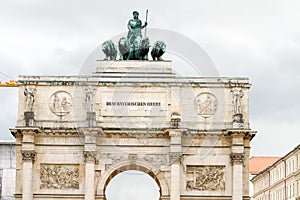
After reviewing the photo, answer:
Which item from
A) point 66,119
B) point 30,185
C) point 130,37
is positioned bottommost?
point 30,185

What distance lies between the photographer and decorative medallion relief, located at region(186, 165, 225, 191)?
140 feet

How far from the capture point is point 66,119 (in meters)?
43.0

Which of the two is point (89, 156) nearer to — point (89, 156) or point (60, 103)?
point (89, 156)

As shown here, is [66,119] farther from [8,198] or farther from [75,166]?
[8,198]

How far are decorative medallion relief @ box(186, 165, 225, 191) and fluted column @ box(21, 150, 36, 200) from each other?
7.33 meters

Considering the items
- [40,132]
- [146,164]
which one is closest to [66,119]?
Result: [40,132]

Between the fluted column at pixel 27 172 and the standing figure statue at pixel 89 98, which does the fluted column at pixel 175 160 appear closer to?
the standing figure statue at pixel 89 98

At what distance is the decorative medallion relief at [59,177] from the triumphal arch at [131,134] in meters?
0.05

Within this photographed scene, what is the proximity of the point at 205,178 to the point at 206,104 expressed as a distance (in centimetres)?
354

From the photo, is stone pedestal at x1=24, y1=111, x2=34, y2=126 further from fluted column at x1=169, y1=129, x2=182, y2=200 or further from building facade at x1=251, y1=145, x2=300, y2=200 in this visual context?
building facade at x1=251, y1=145, x2=300, y2=200

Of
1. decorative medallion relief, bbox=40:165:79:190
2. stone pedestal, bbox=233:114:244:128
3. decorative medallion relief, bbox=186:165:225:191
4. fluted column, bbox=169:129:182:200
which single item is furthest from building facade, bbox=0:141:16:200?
stone pedestal, bbox=233:114:244:128

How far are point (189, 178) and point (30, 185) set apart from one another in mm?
7443

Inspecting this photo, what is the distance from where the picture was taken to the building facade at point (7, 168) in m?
64.8

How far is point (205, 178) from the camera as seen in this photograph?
4272 cm
